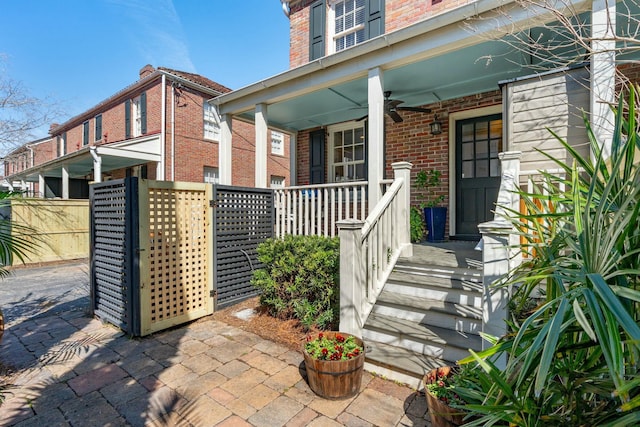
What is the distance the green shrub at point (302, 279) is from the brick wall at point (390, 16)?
425 centimetres

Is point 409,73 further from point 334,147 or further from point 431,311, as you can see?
point 431,311

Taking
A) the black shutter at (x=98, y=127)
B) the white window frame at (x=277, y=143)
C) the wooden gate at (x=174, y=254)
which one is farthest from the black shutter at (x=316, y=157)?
the black shutter at (x=98, y=127)

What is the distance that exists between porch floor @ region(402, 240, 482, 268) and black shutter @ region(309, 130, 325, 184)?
3372 millimetres

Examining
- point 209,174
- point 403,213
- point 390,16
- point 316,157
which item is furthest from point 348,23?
point 209,174

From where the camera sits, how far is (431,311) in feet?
9.53

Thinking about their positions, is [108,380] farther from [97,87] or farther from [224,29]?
[97,87]

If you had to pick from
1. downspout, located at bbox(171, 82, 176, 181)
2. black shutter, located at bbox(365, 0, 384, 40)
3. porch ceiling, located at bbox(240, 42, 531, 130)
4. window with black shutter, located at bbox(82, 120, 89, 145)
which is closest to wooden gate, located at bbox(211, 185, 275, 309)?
porch ceiling, located at bbox(240, 42, 531, 130)

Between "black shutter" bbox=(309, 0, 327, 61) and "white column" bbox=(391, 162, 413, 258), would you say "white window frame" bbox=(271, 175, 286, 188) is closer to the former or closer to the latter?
"black shutter" bbox=(309, 0, 327, 61)

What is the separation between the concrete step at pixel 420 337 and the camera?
2.47 m

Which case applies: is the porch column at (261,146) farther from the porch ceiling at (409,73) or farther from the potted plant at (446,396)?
the potted plant at (446,396)

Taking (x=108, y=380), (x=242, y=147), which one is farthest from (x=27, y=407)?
(x=242, y=147)

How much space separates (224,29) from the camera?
8.66 meters

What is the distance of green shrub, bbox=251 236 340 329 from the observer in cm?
352

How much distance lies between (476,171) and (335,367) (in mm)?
4535
